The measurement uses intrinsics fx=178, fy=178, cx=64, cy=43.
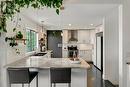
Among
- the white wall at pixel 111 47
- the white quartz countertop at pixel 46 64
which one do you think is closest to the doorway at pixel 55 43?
the white wall at pixel 111 47

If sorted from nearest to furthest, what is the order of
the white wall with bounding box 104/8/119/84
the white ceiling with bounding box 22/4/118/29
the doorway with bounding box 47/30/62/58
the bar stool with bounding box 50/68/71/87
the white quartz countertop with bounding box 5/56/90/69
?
the bar stool with bounding box 50/68/71/87 → the white quartz countertop with bounding box 5/56/90/69 → the white ceiling with bounding box 22/4/118/29 → the white wall with bounding box 104/8/119/84 → the doorway with bounding box 47/30/62/58

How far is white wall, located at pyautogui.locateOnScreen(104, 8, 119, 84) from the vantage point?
601 centimetres

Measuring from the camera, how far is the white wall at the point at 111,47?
6.01m

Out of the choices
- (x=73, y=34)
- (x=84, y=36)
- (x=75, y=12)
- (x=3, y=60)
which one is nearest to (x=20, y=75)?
(x=3, y=60)


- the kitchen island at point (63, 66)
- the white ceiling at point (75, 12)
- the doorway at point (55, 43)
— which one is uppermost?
the white ceiling at point (75, 12)

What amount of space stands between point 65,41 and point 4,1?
871cm

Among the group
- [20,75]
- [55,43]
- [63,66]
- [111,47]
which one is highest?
[55,43]

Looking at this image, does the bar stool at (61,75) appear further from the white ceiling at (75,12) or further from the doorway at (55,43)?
the doorway at (55,43)

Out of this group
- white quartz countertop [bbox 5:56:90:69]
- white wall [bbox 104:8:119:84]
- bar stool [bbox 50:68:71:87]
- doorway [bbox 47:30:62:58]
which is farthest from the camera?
doorway [bbox 47:30:62:58]

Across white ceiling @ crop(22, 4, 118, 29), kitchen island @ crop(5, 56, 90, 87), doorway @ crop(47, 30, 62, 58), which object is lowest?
kitchen island @ crop(5, 56, 90, 87)

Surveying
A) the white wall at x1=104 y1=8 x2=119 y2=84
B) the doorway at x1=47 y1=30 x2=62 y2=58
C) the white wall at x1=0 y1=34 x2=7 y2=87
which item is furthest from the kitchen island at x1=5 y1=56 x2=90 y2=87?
the doorway at x1=47 y1=30 x2=62 y2=58

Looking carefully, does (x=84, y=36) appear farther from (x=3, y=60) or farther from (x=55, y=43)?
(x=3, y=60)

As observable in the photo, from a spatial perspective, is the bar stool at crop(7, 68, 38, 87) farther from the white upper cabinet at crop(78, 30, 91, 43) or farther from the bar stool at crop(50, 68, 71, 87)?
the white upper cabinet at crop(78, 30, 91, 43)

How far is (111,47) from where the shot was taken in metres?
6.46
